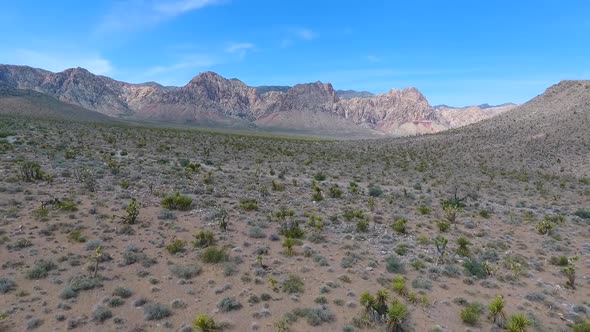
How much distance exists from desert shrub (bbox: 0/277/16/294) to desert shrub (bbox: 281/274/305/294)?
29.8 ft

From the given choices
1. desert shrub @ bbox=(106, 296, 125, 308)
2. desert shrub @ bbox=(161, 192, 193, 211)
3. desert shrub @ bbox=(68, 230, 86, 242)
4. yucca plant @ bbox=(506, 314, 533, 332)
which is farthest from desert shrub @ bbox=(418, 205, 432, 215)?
desert shrub @ bbox=(68, 230, 86, 242)

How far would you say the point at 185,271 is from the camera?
556 inches

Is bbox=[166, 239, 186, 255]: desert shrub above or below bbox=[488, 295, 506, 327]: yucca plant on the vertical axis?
above

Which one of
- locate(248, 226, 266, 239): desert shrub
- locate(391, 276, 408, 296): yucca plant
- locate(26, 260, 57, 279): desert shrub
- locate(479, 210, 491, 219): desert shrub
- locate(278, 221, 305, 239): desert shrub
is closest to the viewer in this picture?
locate(26, 260, 57, 279): desert shrub

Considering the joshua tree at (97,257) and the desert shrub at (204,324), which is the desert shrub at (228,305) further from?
the joshua tree at (97,257)

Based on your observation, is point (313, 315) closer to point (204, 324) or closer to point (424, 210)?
point (204, 324)

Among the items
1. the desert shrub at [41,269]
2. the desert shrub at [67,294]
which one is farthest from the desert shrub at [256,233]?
the desert shrub at [41,269]

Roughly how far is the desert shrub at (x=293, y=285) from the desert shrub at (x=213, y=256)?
2979mm

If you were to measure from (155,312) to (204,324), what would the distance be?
1.84 m

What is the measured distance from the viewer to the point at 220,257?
605 inches

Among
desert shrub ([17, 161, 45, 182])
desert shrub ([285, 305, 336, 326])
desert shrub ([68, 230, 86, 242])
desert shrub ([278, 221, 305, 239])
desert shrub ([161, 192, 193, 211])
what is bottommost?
desert shrub ([285, 305, 336, 326])

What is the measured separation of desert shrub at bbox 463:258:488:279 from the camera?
15.7m

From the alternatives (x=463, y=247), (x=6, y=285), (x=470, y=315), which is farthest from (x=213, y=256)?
(x=463, y=247)

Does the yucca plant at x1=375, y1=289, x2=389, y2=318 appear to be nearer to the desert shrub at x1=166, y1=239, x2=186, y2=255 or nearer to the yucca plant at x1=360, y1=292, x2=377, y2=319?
the yucca plant at x1=360, y1=292, x2=377, y2=319
